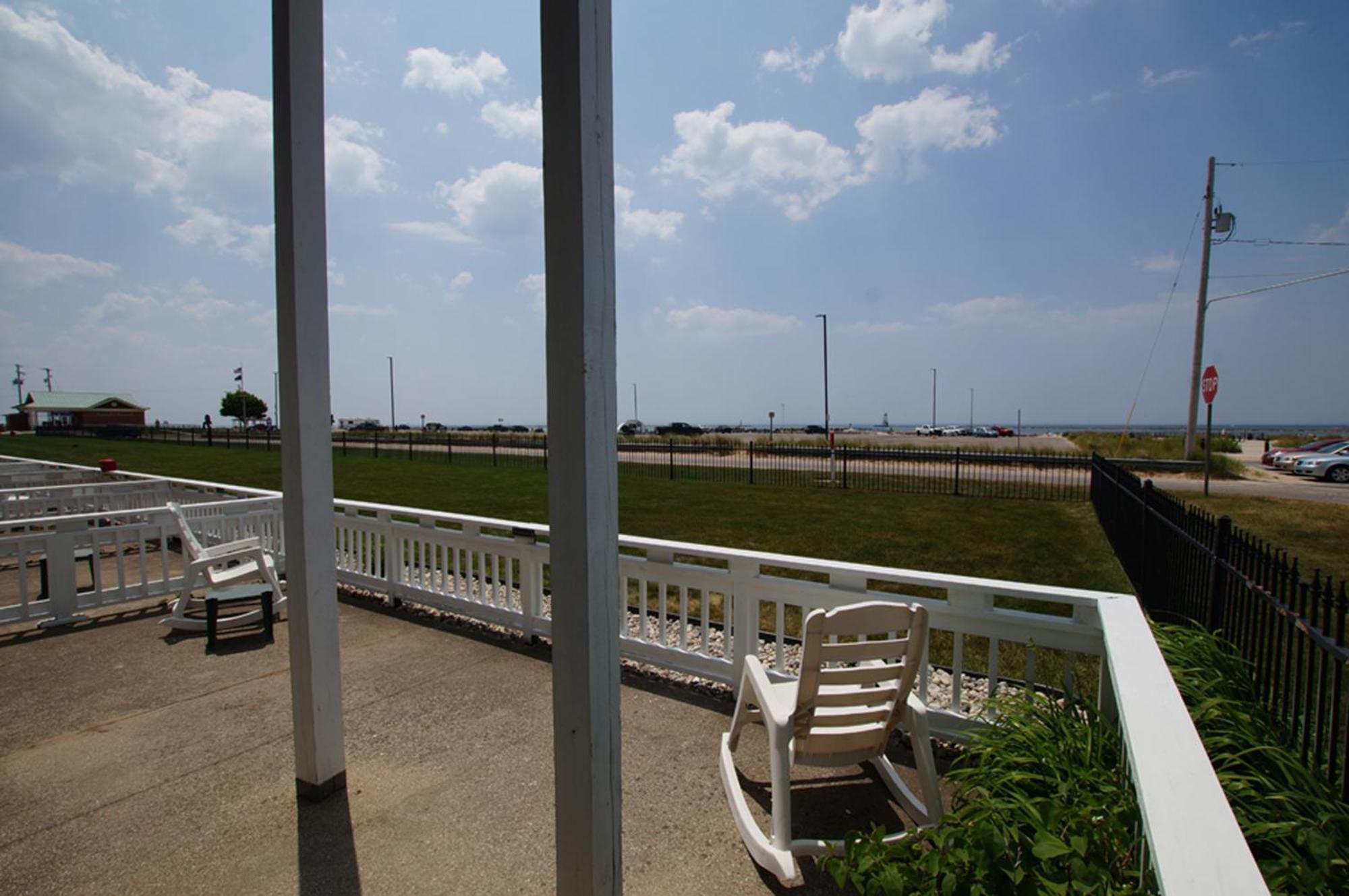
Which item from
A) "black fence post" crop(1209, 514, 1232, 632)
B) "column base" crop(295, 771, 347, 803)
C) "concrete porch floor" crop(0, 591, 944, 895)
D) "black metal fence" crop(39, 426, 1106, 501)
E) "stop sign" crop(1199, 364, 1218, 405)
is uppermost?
"stop sign" crop(1199, 364, 1218, 405)

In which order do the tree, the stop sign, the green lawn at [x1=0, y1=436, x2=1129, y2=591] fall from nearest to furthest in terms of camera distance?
1. the green lawn at [x1=0, y1=436, x2=1129, y2=591]
2. the stop sign
3. the tree

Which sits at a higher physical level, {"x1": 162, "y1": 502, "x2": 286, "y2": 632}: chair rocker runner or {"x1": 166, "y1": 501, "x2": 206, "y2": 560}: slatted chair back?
{"x1": 166, "y1": 501, "x2": 206, "y2": 560}: slatted chair back

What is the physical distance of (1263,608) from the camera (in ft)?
9.56

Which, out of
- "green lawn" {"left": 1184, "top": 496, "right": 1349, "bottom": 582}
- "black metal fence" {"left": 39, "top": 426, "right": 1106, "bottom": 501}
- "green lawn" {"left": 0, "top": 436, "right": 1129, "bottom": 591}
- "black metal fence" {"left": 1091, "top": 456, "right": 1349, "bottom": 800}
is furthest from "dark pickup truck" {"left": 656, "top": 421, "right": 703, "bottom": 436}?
"black metal fence" {"left": 1091, "top": 456, "right": 1349, "bottom": 800}

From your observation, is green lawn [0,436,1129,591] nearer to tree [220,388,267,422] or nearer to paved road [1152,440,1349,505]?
paved road [1152,440,1349,505]

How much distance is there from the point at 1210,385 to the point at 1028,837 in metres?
12.9

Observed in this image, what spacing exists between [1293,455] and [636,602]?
2447 cm

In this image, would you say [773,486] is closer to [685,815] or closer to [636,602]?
[636,602]

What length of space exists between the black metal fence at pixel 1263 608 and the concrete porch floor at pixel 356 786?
1644 mm

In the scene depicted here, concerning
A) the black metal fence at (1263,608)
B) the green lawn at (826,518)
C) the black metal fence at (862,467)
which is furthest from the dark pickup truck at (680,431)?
the black metal fence at (1263,608)

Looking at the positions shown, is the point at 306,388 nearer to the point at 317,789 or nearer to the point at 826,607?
the point at 317,789

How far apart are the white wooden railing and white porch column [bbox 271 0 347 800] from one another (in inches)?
66.9

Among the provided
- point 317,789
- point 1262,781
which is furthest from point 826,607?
point 317,789

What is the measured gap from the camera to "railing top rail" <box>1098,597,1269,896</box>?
3.57 feet
